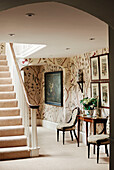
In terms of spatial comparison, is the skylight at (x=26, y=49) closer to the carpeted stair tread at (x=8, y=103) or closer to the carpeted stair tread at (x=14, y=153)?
the carpeted stair tread at (x=8, y=103)

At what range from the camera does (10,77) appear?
7.53 m

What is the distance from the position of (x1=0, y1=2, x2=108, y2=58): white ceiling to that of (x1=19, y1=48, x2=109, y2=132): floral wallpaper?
6.06 feet

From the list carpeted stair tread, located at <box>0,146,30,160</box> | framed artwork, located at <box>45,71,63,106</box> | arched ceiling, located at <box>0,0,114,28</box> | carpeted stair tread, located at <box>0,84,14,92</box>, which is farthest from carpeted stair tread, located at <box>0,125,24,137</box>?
arched ceiling, located at <box>0,0,114,28</box>

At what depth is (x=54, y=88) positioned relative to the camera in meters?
9.26

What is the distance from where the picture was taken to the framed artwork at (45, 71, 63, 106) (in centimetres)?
877

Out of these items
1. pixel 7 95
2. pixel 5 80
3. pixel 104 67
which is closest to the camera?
pixel 104 67

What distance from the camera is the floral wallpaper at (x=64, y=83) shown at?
713 cm

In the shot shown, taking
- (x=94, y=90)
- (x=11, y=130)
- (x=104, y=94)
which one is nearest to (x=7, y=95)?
(x=11, y=130)

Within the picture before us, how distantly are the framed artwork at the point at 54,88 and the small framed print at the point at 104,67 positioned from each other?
8.51 ft

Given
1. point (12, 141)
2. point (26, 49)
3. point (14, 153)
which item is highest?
point (26, 49)

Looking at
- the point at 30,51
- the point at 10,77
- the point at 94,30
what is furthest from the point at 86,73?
the point at 94,30

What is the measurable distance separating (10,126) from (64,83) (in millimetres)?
2790

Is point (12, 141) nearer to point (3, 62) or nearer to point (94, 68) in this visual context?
point (94, 68)

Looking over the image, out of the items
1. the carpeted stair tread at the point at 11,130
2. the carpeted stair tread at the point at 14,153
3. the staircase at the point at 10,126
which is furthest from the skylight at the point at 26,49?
the carpeted stair tread at the point at 14,153
